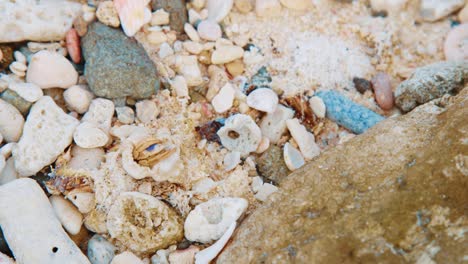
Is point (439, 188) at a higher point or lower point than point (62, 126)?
higher

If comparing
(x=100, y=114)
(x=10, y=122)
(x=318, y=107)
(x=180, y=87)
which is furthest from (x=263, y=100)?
(x=10, y=122)

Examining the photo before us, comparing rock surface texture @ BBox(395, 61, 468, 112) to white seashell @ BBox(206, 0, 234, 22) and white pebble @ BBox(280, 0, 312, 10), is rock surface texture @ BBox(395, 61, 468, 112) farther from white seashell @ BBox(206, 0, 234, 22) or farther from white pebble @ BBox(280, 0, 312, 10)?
white seashell @ BBox(206, 0, 234, 22)

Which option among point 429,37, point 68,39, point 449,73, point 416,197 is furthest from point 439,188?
point 68,39

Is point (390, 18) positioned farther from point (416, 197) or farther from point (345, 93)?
point (416, 197)

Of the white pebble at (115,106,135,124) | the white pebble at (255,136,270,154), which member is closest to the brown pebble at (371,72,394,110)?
the white pebble at (255,136,270,154)

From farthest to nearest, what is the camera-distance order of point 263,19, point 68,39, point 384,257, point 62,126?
point 263,19
point 68,39
point 62,126
point 384,257

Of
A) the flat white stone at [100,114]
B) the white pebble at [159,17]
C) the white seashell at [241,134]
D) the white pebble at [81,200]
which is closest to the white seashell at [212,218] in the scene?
the white seashell at [241,134]

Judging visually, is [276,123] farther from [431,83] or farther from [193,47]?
[431,83]
